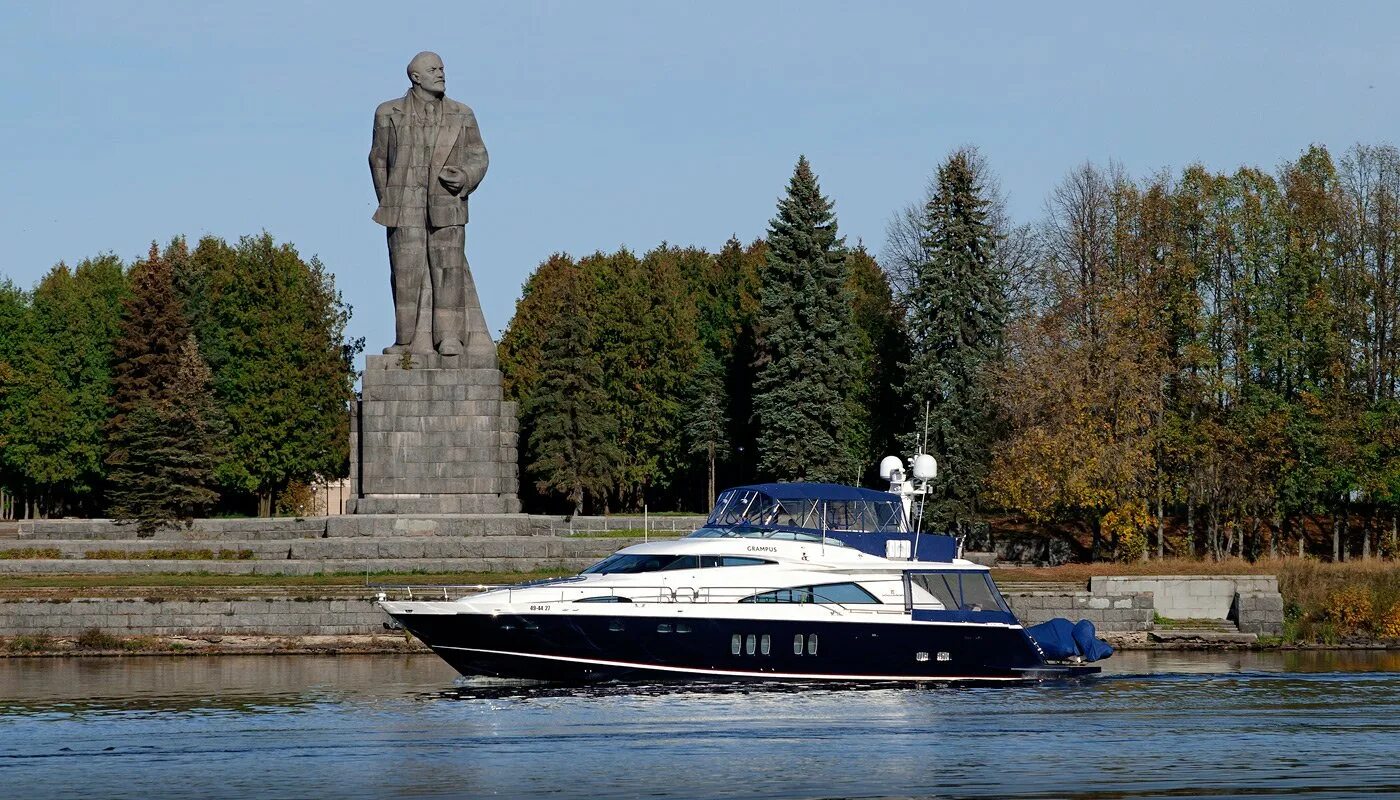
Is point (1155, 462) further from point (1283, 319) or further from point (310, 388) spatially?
point (310, 388)

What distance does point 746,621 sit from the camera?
28.7 m

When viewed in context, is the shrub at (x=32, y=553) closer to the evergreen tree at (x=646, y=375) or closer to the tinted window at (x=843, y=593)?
the tinted window at (x=843, y=593)

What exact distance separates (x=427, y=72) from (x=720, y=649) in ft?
71.8

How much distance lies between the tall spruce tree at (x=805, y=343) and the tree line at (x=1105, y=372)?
0.08 meters

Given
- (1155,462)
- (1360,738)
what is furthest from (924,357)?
(1360,738)

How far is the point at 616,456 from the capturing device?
70.5 m

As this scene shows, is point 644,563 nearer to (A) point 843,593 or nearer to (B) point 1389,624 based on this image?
(A) point 843,593

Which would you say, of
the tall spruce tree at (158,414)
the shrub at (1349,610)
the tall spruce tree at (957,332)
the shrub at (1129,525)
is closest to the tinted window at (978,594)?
the shrub at (1349,610)

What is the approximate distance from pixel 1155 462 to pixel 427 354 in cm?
2163

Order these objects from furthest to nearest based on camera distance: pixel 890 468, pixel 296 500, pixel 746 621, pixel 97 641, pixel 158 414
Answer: pixel 296 500 → pixel 158 414 → pixel 97 641 → pixel 890 468 → pixel 746 621

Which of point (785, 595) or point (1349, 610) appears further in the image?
point (1349, 610)

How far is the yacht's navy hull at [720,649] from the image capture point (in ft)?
94.2

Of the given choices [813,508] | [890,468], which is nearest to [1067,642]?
[890,468]

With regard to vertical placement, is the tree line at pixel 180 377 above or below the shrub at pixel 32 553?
above
